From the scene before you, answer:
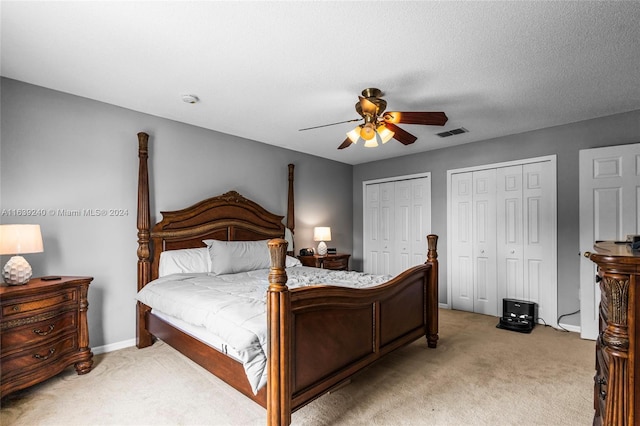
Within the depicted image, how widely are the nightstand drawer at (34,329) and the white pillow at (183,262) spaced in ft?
2.79

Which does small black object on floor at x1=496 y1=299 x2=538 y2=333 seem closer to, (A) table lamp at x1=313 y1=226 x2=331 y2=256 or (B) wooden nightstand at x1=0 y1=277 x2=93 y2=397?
(A) table lamp at x1=313 y1=226 x2=331 y2=256

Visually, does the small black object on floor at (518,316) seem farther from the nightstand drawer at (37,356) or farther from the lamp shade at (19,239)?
the lamp shade at (19,239)

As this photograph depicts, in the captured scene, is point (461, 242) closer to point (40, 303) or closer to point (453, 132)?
point (453, 132)

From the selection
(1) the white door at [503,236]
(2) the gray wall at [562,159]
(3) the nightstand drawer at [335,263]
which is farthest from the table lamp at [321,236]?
(1) the white door at [503,236]

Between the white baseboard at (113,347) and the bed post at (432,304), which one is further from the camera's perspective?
the bed post at (432,304)

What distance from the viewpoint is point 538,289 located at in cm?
405

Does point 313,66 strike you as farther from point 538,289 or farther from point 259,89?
point 538,289

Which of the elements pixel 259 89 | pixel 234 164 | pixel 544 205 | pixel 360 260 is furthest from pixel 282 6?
pixel 360 260

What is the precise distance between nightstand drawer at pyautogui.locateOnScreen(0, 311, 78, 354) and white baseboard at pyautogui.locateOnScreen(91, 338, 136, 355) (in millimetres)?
553

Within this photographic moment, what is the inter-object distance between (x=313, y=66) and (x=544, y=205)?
3381mm

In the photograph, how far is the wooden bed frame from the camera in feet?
5.60

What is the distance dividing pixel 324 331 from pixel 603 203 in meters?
3.50

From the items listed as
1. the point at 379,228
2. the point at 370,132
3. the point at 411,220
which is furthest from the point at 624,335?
the point at 379,228

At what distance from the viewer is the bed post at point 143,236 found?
10.5 ft
